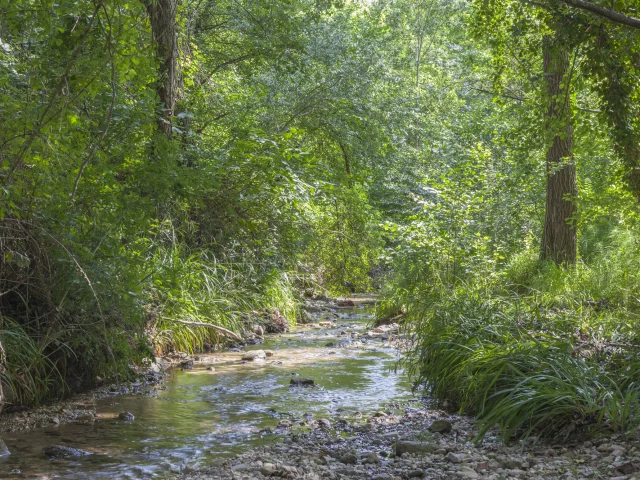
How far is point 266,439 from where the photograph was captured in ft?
19.2

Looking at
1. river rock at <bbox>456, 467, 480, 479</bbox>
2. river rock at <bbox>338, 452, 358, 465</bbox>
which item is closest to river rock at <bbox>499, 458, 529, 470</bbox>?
river rock at <bbox>456, 467, 480, 479</bbox>

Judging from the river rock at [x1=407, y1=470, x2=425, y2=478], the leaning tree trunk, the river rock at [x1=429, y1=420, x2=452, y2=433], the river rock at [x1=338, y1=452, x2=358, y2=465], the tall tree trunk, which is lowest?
the river rock at [x1=338, y1=452, x2=358, y2=465]

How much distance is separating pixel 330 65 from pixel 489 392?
36.0 ft

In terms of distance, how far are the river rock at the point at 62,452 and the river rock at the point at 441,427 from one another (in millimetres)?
2852

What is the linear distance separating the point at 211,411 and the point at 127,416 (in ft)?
2.75

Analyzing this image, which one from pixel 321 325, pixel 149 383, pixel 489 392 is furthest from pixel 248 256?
pixel 489 392

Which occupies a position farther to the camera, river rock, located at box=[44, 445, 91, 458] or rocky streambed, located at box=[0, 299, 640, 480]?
river rock, located at box=[44, 445, 91, 458]

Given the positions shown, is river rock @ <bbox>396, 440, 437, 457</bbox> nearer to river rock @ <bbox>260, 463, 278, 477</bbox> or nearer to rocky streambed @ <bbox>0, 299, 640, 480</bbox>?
rocky streambed @ <bbox>0, 299, 640, 480</bbox>

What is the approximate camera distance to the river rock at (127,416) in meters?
6.57

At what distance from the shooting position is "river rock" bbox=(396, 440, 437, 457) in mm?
5047

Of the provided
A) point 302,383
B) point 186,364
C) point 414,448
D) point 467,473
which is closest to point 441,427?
point 414,448

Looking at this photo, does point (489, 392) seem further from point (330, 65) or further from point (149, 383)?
point (330, 65)

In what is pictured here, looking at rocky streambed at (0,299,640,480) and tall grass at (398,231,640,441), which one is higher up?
tall grass at (398,231,640,441)

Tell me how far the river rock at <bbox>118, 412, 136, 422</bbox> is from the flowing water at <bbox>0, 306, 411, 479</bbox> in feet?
0.19
